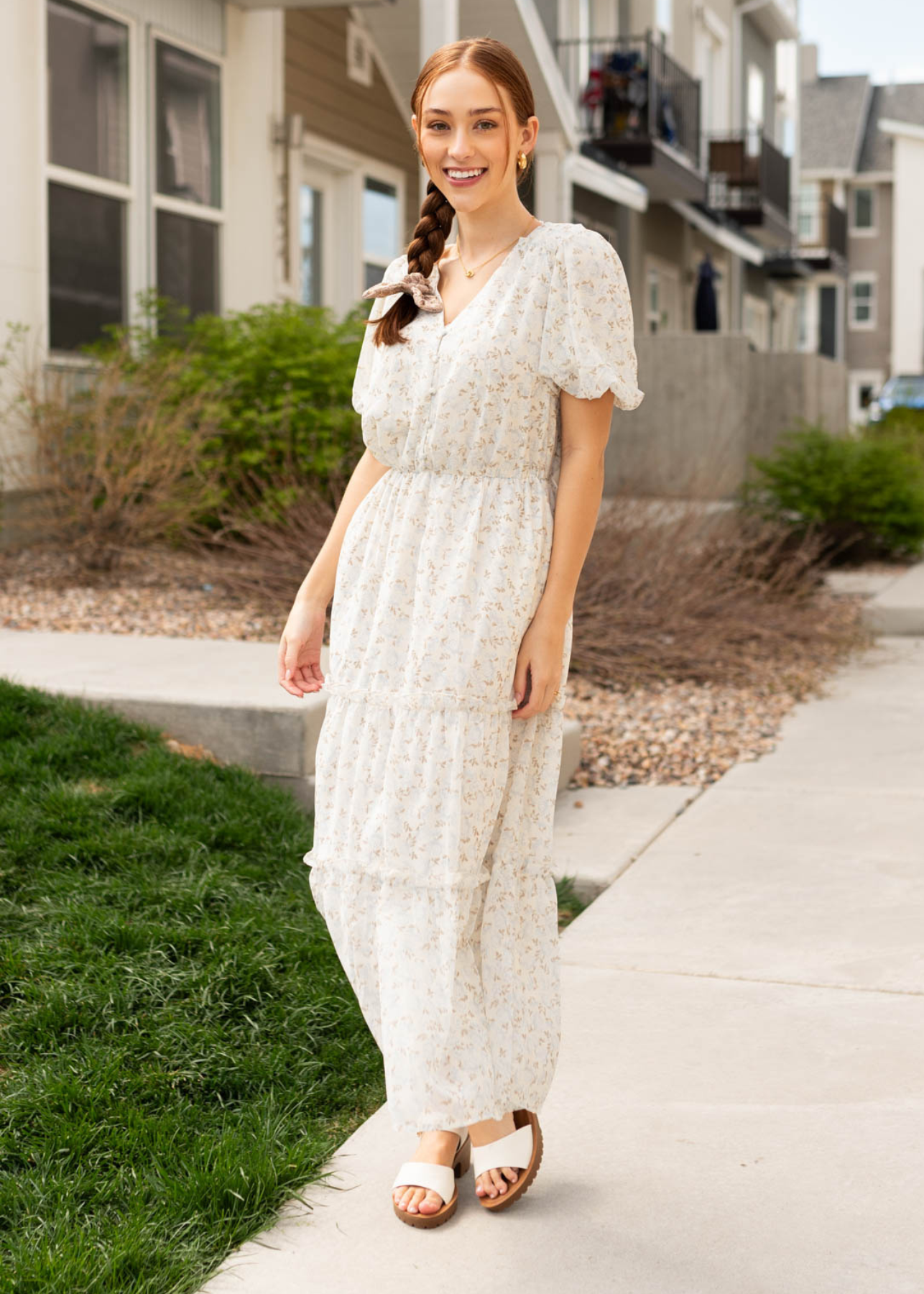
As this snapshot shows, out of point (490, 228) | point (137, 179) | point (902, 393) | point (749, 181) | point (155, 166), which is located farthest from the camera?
point (902, 393)

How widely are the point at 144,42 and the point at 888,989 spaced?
7645 mm

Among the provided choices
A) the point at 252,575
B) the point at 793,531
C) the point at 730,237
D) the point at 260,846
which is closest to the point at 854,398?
the point at 730,237

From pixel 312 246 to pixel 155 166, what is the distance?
9.67ft

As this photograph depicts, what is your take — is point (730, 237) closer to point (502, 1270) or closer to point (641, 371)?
point (641, 371)

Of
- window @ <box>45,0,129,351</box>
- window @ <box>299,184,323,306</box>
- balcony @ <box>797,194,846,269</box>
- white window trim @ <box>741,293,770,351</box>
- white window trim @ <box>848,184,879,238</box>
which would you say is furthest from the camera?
white window trim @ <box>848,184,879,238</box>

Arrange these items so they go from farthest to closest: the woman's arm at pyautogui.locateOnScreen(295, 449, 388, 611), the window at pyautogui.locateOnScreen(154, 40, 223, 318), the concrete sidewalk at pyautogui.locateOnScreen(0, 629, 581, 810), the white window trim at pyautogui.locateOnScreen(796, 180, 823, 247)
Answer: the white window trim at pyautogui.locateOnScreen(796, 180, 823, 247), the window at pyautogui.locateOnScreen(154, 40, 223, 318), the concrete sidewalk at pyautogui.locateOnScreen(0, 629, 581, 810), the woman's arm at pyautogui.locateOnScreen(295, 449, 388, 611)

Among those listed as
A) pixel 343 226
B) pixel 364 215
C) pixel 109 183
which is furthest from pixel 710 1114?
pixel 364 215

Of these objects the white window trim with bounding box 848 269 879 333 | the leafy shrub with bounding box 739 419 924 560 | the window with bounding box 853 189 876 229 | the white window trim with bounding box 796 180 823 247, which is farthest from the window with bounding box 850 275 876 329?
the leafy shrub with bounding box 739 419 924 560

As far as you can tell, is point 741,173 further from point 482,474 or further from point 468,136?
point 482,474

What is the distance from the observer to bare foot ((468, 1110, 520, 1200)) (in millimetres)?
2383

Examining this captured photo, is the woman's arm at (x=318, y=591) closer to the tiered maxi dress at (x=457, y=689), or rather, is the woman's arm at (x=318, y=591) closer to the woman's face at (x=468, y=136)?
the tiered maxi dress at (x=457, y=689)

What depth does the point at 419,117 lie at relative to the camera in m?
2.34

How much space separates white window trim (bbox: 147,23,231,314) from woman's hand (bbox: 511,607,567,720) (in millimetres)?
7347

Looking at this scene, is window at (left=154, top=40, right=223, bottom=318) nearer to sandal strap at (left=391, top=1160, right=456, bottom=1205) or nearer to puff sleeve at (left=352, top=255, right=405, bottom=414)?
puff sleeve at (left=352, top=255, right=405, bottom=414)
